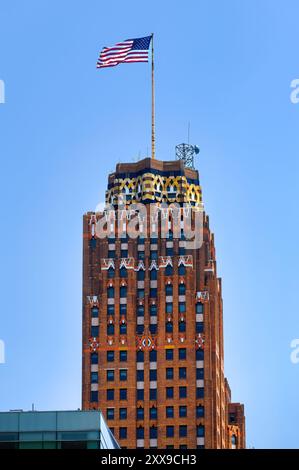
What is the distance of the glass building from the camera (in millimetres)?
121188

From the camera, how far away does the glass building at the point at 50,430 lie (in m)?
121

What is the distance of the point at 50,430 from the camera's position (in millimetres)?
121688
